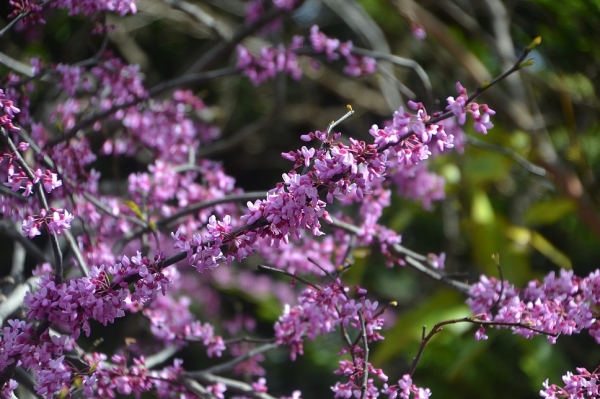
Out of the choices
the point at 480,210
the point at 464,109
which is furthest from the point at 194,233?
the point at 480,210

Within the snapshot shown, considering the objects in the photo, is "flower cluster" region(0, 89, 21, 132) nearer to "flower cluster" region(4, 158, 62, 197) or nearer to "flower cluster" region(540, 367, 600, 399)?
"flower cluster" region(4, 158, 62, 197)

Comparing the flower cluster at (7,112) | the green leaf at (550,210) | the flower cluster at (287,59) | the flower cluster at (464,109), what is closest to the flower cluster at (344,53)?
the flower cluster at (287,59)

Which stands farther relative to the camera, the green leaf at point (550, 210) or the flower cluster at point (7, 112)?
the green leaf at point (550, 210)

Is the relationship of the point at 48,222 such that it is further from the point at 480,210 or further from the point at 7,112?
the point at 480,210

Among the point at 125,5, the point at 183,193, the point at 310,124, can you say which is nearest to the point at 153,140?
the point at 183,193

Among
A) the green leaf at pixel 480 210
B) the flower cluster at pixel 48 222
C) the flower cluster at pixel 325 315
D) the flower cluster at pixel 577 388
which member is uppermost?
the green leaf at pixel 480 210

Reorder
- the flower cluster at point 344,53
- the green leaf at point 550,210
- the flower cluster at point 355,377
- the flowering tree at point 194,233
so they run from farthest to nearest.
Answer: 1. the green leaf at point 550,210
2. the flower cluster at point 344,53
3. the flower cluster at point 355,377
4. the flowering tree at point 194,233

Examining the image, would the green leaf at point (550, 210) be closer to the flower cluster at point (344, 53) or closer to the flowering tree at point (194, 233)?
the flowering tree at point (194, 233)

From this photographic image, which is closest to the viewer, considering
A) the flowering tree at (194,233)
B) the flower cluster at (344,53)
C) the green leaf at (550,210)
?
the flowering tree at (194,233)

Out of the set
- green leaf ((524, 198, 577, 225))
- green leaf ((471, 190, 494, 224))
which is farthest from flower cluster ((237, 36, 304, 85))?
green leaf ((524, 198, 577, 225))
